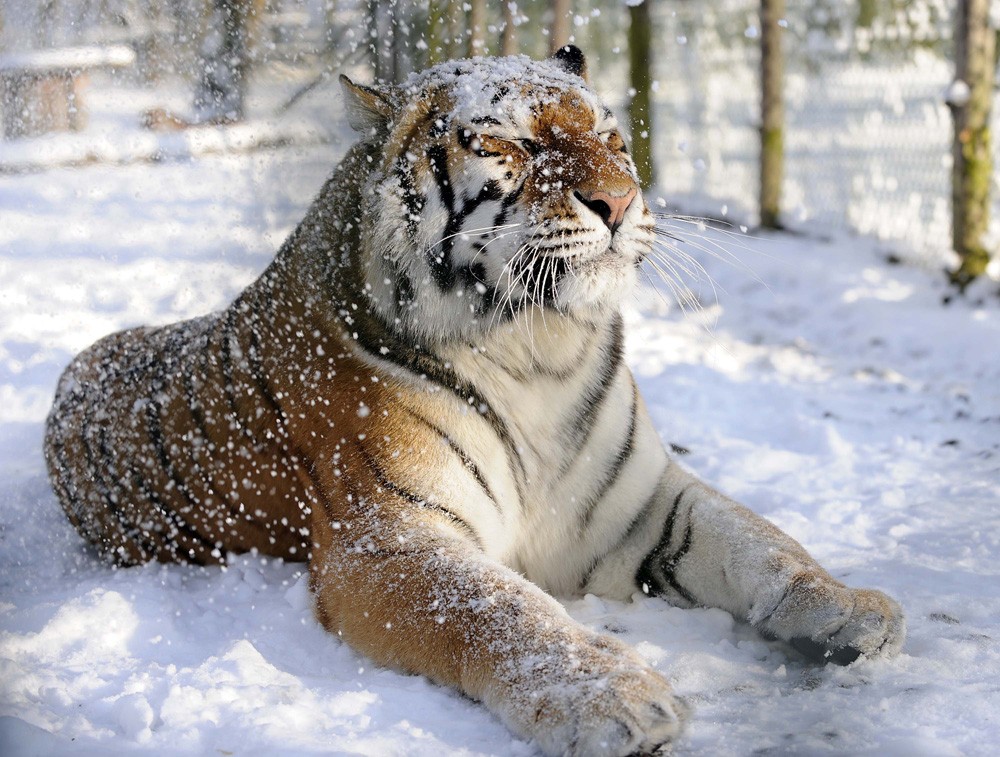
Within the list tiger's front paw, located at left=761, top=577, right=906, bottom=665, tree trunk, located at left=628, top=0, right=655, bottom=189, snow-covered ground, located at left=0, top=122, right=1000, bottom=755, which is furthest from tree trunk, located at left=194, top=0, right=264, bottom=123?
tiger's front paw, located at left=761, top=577, right=906, bottom=665

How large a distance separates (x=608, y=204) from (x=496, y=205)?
23 centimetres

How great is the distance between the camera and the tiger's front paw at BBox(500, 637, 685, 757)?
163 cm

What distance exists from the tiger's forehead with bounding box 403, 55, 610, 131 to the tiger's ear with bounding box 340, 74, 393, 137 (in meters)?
0.06

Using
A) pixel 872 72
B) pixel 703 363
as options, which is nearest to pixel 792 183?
pixel 872 72

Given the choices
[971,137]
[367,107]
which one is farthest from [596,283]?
[971,137]

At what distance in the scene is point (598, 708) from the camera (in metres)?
1.66

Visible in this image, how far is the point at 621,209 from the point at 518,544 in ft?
2.56

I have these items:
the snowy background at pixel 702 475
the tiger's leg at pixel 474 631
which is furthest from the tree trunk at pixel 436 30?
the tiger's leg at pixel 474 631

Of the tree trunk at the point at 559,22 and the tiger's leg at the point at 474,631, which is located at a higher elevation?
the tree trunk at the point at 559,22

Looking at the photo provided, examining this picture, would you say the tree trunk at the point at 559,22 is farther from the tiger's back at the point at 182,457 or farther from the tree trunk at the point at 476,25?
the tiger's back at the point at 182,457

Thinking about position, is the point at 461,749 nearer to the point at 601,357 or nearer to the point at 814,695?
the point at 814,695

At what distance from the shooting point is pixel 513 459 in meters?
2.34

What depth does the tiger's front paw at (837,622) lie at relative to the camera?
2025 millimetres

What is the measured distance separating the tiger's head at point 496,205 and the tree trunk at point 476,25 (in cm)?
499
